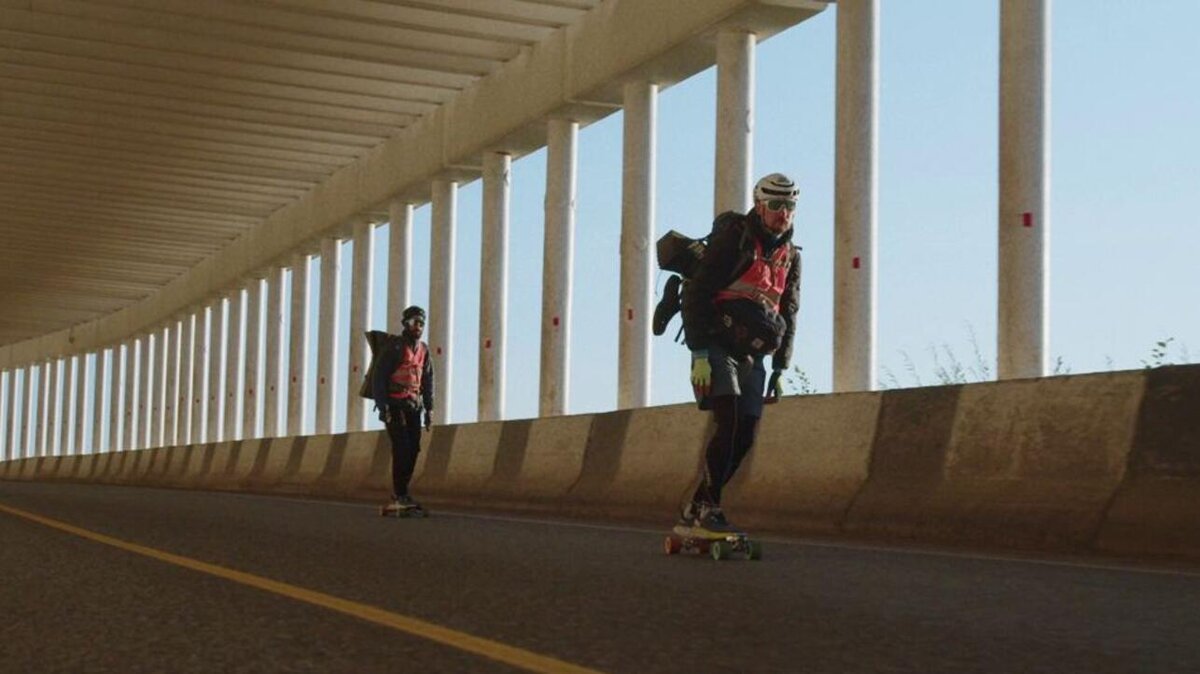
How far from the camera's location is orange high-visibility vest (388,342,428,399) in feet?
53.2

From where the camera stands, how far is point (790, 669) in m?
4.67

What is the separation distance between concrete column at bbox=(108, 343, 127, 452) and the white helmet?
5061 centimetres

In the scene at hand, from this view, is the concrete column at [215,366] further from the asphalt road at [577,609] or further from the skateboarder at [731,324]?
the skateboarder at [731,324]

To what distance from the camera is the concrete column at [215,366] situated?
1768 inches

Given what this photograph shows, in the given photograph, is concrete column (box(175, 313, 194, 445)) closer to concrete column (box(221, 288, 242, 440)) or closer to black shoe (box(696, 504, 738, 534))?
concrete column (box(221, 288, 242, 440))

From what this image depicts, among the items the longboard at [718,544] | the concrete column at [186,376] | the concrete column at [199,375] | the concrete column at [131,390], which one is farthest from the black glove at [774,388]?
the concrete column at [131,390]

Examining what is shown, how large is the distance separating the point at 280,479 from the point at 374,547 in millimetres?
18169

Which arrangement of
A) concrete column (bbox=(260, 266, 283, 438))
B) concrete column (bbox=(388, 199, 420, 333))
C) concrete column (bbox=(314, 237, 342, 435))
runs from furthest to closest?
1. concrete column (bbox=(260, 266, 283, 438))
2. concrete column (bbox=(314, 237, 342, 435))
3. concrete column (bbox=(388, 199, 420, 333))

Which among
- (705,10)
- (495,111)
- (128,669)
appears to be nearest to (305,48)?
(495,111)

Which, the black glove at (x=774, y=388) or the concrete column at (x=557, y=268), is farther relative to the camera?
the concrete column at (x=557, y=268)

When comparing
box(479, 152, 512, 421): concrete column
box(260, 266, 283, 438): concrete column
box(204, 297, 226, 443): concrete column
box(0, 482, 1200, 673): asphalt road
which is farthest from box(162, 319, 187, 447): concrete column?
box(0, 482, 1200, 673): asphalt road

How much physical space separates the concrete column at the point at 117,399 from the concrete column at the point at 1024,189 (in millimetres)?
46711

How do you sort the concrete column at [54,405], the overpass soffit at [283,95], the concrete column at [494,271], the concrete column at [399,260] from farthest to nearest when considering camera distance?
the concrete column at [54,405] → the concrete column at [399,260] → the concrete column at [494,271] → the overpass soffit at [283,95]

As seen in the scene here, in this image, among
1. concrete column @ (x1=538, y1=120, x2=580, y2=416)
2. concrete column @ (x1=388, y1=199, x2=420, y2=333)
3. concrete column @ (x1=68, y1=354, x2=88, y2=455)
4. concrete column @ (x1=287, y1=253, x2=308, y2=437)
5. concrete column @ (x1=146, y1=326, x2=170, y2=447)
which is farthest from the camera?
concrete column @ (x1=68, y1=354, x2=88, y2=455)
